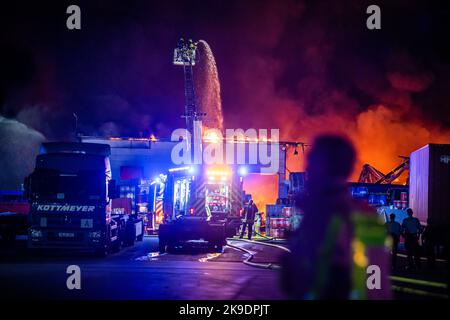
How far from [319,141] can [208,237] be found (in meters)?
16.5

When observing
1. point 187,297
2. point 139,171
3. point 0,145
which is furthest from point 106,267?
point 0,145

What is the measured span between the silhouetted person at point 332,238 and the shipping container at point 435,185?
16304 millimetres

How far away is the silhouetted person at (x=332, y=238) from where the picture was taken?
367cm

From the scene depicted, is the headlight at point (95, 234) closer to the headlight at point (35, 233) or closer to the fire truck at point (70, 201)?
the fire truck at point (70, 201)

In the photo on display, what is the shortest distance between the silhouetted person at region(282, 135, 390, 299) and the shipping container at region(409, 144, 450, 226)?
53.5 feet

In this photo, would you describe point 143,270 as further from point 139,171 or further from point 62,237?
point 139,171

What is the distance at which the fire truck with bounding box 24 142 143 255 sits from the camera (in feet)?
56.5

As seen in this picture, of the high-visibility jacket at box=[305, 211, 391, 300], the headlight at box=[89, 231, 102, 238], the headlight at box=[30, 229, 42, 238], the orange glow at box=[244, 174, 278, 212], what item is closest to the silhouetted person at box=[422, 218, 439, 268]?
the headlight at box=[89, 231, 102, 238]

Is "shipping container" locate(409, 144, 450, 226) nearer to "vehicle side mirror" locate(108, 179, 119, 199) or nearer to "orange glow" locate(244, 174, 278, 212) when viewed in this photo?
"vehicle side mirror" locate(108, 179, 119, 199)

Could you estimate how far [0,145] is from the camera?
41406 mm

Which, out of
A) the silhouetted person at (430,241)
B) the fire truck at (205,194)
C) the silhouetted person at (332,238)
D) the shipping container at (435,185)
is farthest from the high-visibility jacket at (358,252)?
the fire truck at (205,194)

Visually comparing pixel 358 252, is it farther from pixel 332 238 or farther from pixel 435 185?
pixel 435 185

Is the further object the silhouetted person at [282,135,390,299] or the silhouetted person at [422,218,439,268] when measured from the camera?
the silhouetted person at [422,218,439,268]
